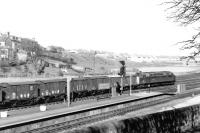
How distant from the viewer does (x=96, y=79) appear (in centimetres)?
4822

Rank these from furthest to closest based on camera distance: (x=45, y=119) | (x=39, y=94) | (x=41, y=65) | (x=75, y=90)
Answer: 1. (x=41, y=65)
2. (x=75, y=90)
3. (x=39, y=94)
4. (x=45, y=119)

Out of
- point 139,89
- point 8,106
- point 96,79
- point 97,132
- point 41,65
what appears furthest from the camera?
point 41,65

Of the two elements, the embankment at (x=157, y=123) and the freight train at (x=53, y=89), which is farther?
the freight train at (x=53, y=89)

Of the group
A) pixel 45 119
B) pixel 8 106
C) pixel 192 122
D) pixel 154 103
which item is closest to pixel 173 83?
pixel 154 103

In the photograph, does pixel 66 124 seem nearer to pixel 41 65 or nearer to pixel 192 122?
pixel 192 122

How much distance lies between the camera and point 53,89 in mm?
39625

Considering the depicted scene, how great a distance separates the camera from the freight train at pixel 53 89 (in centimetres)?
3366

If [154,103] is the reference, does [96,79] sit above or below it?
above

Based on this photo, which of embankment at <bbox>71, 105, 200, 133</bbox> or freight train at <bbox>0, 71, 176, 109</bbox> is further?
freight train at <bbox>0, 71, 176, 109</bbox>

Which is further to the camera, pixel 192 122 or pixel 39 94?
pixel 39 94

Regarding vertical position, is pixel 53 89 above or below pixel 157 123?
below

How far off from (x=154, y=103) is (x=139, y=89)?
2206cm

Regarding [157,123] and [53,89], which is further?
[53,89]

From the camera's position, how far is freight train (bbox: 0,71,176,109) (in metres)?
33.7
